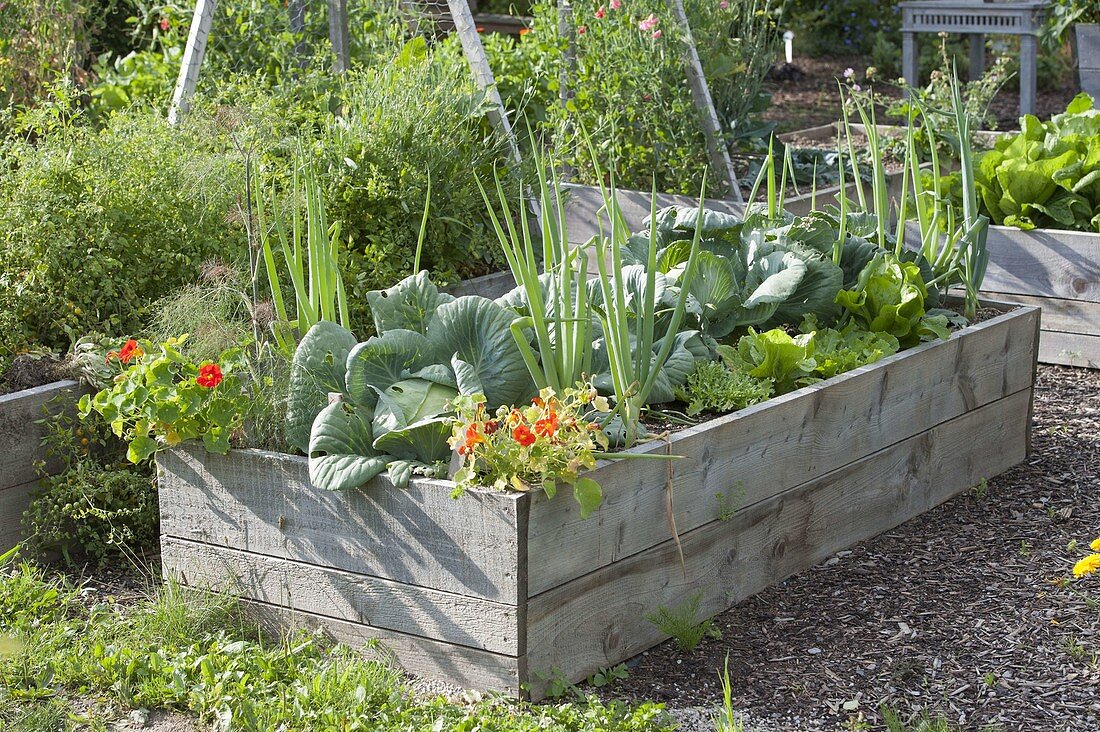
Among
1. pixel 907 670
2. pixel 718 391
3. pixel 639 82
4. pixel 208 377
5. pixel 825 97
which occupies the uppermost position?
pixel 639 82

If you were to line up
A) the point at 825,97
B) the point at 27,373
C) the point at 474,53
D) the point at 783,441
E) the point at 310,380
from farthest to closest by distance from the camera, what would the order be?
the point at 825,97 < the point at 474,53 < the point at 27,373 < the point at 783,441 < the point at 310,380

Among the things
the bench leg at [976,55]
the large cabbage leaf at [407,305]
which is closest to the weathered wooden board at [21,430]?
the large cabbage leaf at [407,305]

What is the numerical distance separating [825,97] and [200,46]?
25.7ft

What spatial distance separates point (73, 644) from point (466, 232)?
2.37m

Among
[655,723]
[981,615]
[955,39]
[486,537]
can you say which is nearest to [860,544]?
[981,615]

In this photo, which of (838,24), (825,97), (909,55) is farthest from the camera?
(838,24)

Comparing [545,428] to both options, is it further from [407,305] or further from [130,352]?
[130,352]

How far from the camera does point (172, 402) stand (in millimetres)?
2730

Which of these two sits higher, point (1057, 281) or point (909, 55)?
point (909, 55)

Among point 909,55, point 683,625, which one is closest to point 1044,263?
point 683,625

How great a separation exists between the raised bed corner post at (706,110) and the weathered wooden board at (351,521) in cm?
353

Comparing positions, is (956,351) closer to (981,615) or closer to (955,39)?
(981,615)

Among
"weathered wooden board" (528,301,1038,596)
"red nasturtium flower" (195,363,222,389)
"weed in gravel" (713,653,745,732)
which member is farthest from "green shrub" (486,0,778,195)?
"weed in gravel" (713,653,745,732)

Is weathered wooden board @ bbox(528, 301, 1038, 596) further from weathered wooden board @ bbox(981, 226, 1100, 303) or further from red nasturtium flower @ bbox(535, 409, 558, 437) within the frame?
weathered wooden board @ bbox(981, 226, 1100, 303)
